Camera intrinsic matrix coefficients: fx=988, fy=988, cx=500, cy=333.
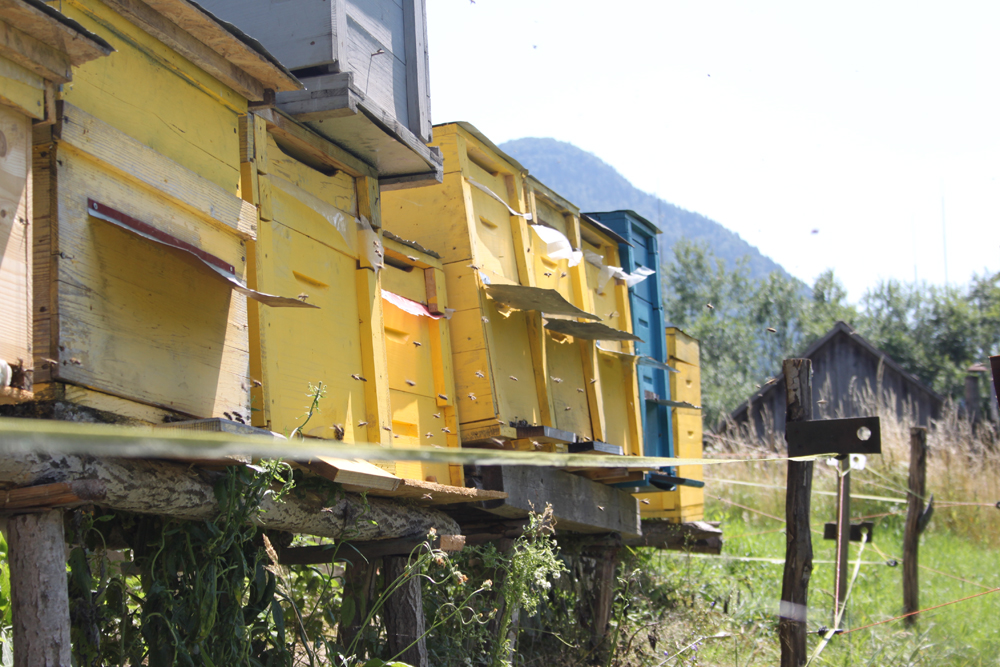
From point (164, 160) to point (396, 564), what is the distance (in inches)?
111

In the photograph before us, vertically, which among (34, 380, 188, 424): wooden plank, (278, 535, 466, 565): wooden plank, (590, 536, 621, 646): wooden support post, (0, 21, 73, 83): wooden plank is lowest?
(590, 536, 621, 646): wooden support post

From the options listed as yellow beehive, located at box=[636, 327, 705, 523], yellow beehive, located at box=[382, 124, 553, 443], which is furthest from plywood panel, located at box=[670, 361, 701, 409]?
yellow beehive, located at box=[382, 124, 553, 443]

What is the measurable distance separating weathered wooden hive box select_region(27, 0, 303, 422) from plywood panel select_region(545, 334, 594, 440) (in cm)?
331

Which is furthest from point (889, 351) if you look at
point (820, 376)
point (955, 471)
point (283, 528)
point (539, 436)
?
point (283, 528)

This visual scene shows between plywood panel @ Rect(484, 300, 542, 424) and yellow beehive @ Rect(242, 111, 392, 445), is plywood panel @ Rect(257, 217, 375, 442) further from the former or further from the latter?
plywood panel @ Rect(484, 300, 542, 424)

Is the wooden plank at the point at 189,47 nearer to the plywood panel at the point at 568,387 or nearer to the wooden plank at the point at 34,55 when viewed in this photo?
the wooden plank at the point at 34,55

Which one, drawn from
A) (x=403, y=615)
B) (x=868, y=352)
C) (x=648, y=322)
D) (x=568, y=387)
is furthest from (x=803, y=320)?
(x=403, y=615)

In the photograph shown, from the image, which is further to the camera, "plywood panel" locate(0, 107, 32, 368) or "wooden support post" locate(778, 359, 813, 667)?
"wooden support post" locate(778, 359, 813, 667)

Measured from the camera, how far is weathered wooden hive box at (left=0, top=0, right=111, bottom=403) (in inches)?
121

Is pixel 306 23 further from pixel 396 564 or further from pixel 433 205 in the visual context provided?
pixel 396 564

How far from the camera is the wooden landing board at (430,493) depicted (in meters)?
5.02

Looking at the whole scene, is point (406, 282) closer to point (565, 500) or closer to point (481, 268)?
point (481, 268)

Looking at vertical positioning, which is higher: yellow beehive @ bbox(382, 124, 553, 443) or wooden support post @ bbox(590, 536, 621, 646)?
yellow beehive @ bbox(382, 124, 553, 443)

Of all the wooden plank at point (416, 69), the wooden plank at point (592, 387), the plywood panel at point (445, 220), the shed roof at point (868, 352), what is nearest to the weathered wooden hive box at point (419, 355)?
the plywood panel at point (445, 220)
